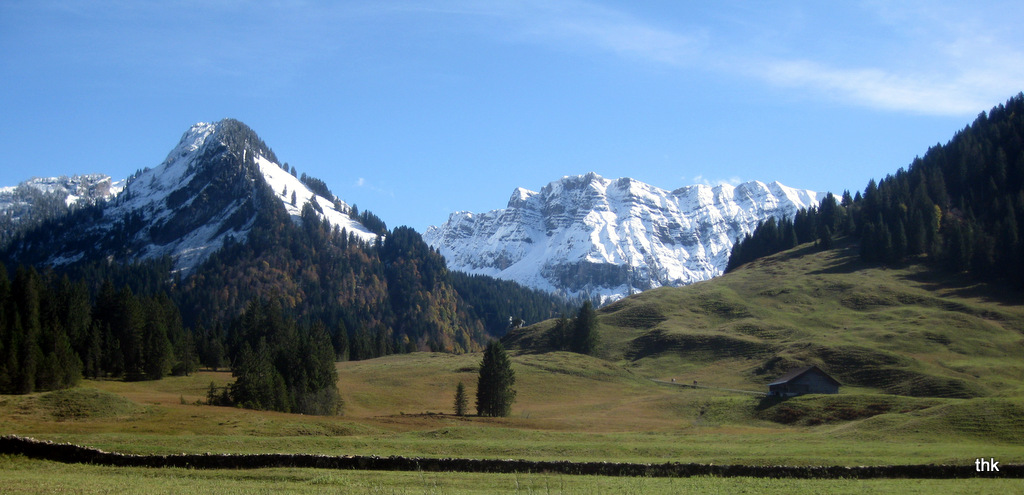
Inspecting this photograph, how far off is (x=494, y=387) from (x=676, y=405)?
23522mm

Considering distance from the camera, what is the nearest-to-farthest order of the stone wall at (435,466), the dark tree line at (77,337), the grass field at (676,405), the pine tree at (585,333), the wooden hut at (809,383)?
1. the grass field at (676,405)
2. the stone wall at (435,466)
3. the dark tree line at (77,337)
4. the wooden hut at (809,383)
5. the pine tree at (585,333)

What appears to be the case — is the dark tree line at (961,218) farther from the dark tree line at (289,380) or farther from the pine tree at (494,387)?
the dark tree line at (289,380)

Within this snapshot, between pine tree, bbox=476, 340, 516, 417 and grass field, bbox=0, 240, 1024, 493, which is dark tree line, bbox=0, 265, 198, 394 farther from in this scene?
pine tree, bbox=476, 340, 516, 417

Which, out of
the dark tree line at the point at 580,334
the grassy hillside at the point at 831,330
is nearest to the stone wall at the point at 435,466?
the grassy hillside at the point at 831,330

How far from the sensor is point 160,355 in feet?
332

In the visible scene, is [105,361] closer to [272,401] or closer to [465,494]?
[272,401]

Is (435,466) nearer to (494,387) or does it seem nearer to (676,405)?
(494,387)

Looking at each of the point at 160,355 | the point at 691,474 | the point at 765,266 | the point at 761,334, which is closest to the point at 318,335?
the point at 160,355

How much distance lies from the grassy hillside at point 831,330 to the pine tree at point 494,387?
37.3 metres

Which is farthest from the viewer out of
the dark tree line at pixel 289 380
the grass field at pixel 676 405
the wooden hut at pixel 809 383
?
the wooden hut at pixel 809 383

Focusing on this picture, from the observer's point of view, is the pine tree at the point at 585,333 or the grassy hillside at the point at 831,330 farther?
the pine tree at the point at 585,333

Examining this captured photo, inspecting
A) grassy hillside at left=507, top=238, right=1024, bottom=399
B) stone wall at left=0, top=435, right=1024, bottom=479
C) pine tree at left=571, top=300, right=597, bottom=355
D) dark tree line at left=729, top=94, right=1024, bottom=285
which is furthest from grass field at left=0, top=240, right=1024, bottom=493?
dark tree line at left=729, top=94, right=1024, bottom=285

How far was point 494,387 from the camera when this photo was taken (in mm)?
88688

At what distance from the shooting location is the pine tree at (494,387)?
88000mm
